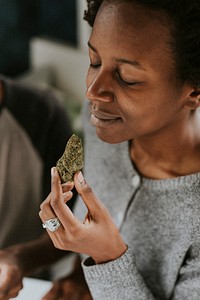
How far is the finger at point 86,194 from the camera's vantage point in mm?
724

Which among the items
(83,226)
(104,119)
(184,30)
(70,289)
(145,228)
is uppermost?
(184,30)

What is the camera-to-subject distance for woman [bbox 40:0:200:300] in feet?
2.37

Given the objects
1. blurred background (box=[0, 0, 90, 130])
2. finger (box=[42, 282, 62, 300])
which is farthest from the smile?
blurred background (box=[0, 0, 90, 130])

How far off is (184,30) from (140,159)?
34cm

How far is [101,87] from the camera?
740 mm

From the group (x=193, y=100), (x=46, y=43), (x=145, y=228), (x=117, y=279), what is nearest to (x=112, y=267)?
(x=117, y=279)

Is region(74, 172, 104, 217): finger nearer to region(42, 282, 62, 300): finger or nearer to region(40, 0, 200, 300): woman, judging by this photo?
region(40, 0, 200, 300): woman

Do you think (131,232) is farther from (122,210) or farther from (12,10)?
(12,10)

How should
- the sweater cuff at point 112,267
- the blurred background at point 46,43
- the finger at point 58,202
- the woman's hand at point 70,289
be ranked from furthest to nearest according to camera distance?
the blurred background at point 46,43
the woman's hand at point 70,289
the sweater cuff at point 112,267
the finger at point 58,202

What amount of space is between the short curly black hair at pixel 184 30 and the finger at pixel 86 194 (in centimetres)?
20

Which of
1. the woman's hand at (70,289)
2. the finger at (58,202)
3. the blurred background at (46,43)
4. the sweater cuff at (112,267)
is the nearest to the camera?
the finger at (58,202)

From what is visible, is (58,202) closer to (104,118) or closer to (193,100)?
(104,118)

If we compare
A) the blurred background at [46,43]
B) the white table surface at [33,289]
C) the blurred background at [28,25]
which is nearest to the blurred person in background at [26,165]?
the white table surface at [33,289]

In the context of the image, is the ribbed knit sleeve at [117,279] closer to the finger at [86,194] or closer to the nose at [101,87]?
the finger at [86,194]
